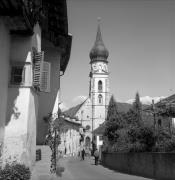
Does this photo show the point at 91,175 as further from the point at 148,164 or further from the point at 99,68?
the point at 99,68

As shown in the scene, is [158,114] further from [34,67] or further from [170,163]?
[34,67]

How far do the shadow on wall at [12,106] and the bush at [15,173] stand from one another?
6.00 ft

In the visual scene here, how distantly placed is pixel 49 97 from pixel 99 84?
82.2 metres

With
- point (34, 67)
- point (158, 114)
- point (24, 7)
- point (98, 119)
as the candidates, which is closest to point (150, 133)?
point (158, 114)

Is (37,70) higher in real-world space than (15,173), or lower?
higher

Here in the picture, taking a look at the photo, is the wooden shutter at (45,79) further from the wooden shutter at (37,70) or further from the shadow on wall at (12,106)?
the shadow on wall at (12,106)

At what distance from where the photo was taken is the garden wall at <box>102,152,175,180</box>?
14273 mm

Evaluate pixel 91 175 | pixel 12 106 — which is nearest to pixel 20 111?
pixel 12 106

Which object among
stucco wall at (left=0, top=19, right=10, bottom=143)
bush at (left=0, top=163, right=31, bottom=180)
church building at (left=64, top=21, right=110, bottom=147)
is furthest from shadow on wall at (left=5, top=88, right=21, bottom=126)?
church building at (left=64, top=21, right=110, bottom=147)

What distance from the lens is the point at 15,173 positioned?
8688 millimetres

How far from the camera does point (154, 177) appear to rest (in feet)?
51.8

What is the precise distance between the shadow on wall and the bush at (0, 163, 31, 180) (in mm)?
1829

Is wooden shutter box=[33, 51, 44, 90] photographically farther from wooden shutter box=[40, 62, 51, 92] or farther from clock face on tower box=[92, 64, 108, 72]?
clock face on tower box=[92, 64, 108, 72]

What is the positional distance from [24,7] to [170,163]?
9297mm
